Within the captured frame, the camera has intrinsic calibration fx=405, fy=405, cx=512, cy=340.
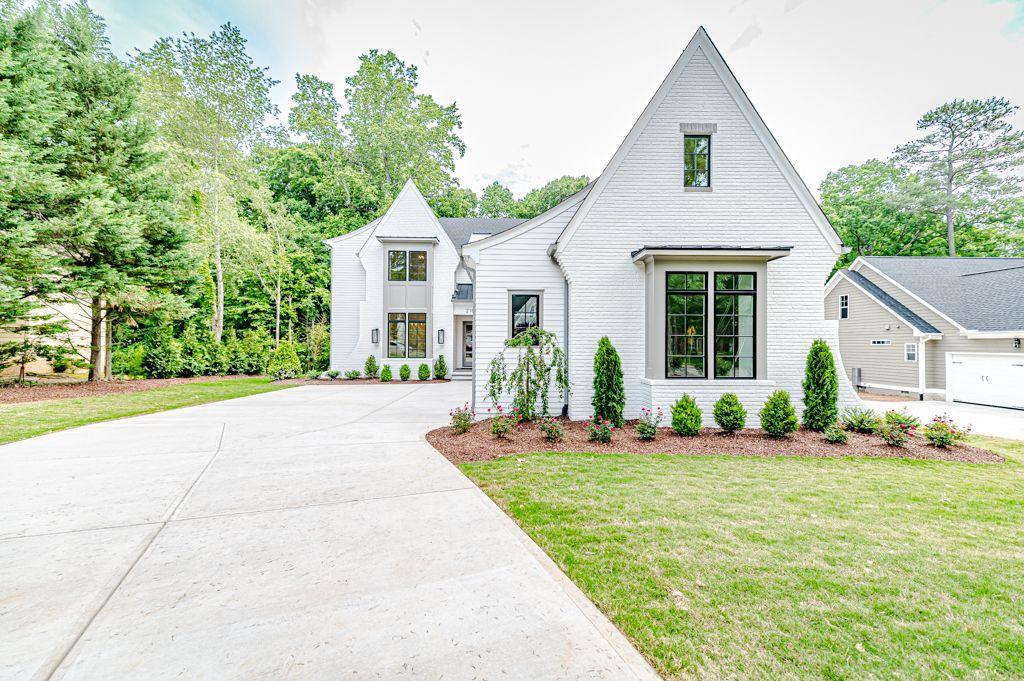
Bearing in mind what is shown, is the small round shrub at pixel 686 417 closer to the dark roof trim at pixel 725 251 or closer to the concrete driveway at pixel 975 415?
the dark roof trim at pixel 725 251

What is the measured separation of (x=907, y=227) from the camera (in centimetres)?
2680

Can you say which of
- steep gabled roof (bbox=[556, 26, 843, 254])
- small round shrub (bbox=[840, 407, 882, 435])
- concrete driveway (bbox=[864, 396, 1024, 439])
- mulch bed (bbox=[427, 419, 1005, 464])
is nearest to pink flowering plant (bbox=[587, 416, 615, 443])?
mulch bed (bbox=[427, 419, 1005, 464])

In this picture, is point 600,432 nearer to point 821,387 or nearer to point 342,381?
point 821,387

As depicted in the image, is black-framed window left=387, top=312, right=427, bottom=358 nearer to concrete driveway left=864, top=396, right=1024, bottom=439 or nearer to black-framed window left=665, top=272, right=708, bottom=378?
black-framed window left=665, top=272, right=708, bottom=378

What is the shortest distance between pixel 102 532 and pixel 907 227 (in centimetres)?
3887

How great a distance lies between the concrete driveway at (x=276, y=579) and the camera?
210 cm

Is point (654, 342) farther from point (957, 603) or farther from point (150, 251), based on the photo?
point (150, 251)

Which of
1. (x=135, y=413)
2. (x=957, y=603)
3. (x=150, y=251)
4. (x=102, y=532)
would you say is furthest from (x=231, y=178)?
(x=957, y=603)

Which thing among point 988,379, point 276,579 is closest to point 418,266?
point 276,579

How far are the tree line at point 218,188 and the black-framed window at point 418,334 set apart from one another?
5.31 metres

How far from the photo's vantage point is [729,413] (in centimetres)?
744

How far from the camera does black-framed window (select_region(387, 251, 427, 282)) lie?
18.4m

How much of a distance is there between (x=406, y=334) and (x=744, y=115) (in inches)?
577

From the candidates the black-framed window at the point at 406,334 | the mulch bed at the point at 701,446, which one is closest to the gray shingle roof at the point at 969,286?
the mulch bed at the point at 701,446
